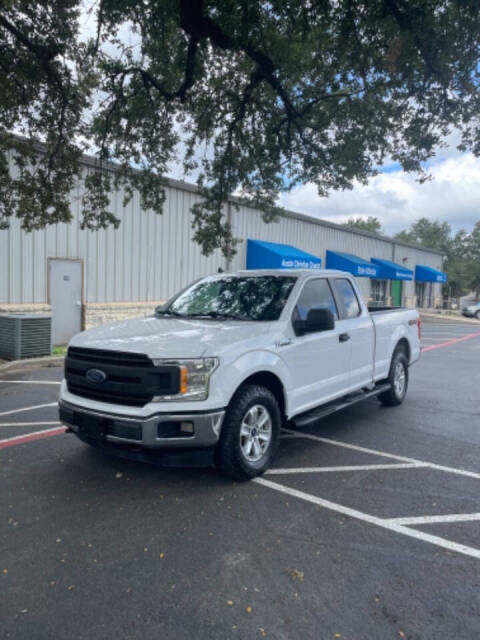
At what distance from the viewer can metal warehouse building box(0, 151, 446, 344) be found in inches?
481

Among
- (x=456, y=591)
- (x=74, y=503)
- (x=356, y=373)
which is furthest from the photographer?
(x=356, y=373)

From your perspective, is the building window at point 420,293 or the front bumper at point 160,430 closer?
the front bumper at point 160,430

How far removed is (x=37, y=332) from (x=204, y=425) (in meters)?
8.07

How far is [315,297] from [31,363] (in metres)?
7.27

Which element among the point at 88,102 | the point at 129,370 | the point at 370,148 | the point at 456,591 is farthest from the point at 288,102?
the point at 456,591

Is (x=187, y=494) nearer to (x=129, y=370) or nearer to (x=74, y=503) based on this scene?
(x=74, y=503)

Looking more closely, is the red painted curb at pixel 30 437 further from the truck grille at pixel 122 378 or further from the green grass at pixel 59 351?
the green grass at pixel 59 351

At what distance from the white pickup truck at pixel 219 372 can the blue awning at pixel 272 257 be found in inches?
496

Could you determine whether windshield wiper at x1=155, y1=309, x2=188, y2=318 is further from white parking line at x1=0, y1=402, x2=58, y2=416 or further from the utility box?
the utility box

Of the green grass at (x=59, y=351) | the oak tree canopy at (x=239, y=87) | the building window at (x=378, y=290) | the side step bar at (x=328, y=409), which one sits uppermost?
the oak tree canopy at (x=239, y=87)

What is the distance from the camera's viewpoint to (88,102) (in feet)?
28.7

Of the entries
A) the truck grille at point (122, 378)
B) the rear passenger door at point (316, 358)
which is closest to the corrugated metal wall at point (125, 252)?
the rear passenger door at point (316, 358)

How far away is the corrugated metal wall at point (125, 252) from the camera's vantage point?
12062 millimetres

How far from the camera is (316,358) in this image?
5043 millimetres
